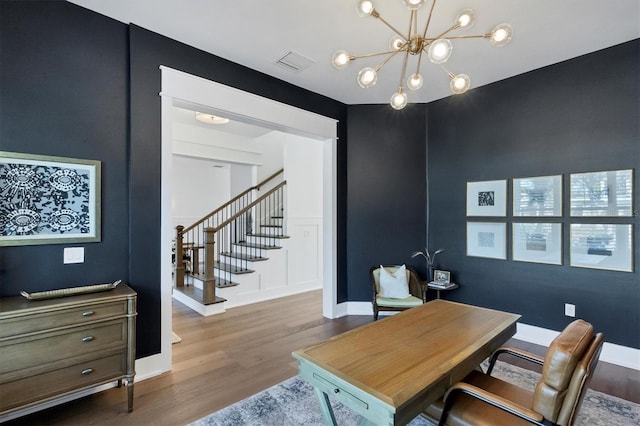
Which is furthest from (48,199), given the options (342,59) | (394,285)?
(394,285)

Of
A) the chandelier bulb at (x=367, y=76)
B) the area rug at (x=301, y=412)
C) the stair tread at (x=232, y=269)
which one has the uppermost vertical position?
the chandelier bulb at (x=367, y=76)

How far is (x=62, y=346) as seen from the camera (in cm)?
196

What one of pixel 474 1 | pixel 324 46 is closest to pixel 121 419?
pixel 324 46

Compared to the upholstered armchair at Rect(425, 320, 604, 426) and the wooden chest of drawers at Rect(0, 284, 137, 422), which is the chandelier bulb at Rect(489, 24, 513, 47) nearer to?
the upholstered armchair at Rect(425, 320, 604, 426)

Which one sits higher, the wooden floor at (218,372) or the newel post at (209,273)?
the newel post at (209,273)

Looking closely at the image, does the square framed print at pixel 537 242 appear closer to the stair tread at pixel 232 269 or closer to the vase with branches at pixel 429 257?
the vase with branches at pixel 429 257

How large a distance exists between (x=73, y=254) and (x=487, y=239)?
421 cm

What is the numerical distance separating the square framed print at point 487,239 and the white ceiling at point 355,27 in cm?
180

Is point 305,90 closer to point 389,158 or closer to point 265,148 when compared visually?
point 389,158

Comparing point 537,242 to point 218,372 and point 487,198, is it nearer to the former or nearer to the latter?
point 487,198

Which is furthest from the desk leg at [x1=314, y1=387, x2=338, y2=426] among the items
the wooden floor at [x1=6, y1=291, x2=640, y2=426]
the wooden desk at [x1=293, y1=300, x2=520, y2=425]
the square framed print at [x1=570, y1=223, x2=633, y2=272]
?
the square framed print at [x1=570, y1=223, x2=633, y2=272]

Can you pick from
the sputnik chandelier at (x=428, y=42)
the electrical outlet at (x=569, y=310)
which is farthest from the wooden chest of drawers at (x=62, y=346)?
the electrical outlet at (x=569, y=310)

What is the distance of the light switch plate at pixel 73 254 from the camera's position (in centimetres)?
231

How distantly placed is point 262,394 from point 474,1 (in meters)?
3.39
